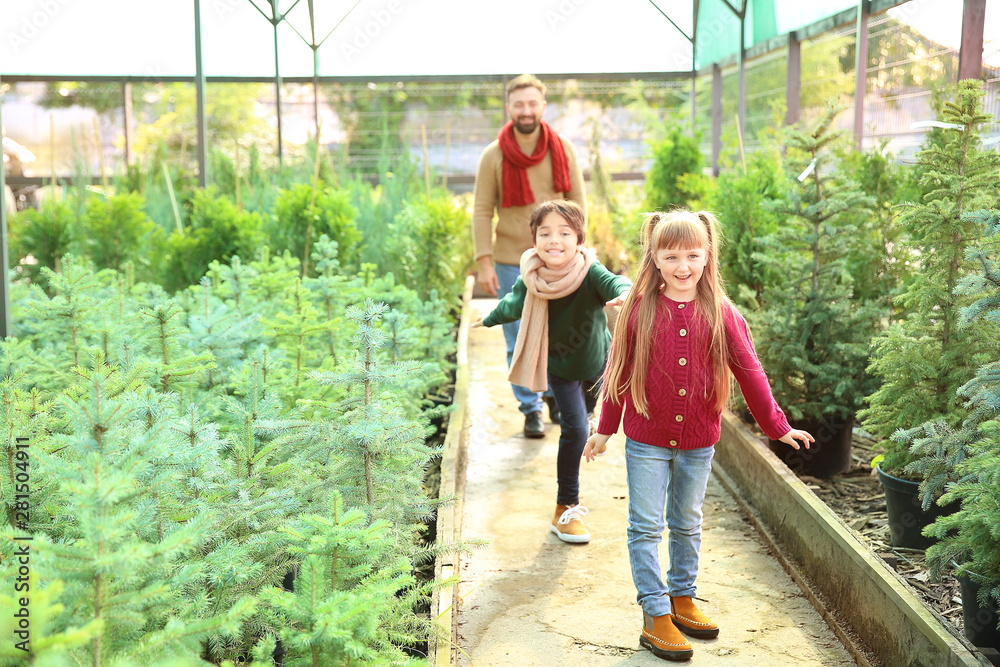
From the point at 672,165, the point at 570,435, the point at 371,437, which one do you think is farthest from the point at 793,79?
the point at 371,437

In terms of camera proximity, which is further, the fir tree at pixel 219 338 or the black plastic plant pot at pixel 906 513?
the fir tree at pixel 219 338

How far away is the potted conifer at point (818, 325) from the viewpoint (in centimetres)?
432

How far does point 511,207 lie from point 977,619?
3138mm

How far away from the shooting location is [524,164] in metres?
4.89

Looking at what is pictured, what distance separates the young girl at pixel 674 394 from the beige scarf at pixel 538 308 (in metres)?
0.73

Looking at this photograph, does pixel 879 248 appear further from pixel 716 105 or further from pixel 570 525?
pixel 716 105

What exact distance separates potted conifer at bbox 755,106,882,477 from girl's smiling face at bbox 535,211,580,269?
132 cm

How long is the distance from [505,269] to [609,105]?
11.2 meters

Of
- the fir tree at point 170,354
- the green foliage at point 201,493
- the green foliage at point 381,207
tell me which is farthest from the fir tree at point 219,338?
the green foliage at point 381,207

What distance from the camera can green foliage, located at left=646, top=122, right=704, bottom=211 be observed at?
9031 millimetres

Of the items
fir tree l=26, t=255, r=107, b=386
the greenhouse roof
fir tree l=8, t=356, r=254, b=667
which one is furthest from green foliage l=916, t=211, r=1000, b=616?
the greenhouse roof

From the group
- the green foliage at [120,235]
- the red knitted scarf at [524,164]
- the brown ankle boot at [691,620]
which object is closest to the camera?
the brown ankle boot at [691,620]

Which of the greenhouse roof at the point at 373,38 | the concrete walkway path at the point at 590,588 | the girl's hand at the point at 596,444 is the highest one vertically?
the greenhouse roof at the point at 373,38

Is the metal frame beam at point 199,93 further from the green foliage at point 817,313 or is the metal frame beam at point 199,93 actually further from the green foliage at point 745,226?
the green foliage at point 817,313
